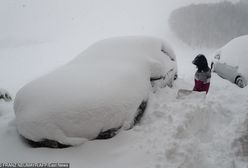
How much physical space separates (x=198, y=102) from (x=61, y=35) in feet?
92.3

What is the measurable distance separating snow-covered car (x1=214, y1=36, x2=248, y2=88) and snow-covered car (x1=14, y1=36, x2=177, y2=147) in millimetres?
4152

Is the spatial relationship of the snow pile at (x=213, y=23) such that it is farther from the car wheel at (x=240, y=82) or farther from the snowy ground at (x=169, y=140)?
the snowy ground at (x=169, y=140)

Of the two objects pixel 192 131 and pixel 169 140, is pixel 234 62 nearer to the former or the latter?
pixel 192 131

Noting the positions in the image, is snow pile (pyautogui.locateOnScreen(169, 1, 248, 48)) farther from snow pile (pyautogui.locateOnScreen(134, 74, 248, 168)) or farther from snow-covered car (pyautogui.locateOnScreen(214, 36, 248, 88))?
snow pile (pyautogui.locateOnScreen(134, 74, 248, 168))

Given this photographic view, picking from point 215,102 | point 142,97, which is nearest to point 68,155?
point 142,97

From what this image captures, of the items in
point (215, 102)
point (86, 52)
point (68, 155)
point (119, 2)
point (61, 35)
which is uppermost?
point (86, 52)

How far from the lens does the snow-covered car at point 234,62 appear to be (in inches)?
306

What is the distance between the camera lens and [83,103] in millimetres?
3580

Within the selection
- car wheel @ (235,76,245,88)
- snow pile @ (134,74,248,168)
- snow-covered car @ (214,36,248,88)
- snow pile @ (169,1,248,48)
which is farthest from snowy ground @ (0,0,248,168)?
snow pile @ (169,1,248,48)

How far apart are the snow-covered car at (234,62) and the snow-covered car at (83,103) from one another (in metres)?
4.15

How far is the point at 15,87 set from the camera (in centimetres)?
1509

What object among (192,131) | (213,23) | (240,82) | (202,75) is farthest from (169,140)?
(213,23)

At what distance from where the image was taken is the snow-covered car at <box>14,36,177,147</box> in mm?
3514

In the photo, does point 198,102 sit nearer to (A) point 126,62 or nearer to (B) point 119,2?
(A) point 126,62
